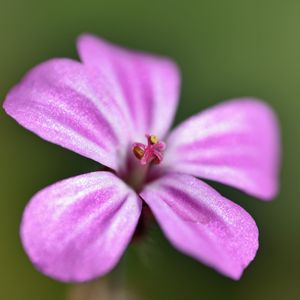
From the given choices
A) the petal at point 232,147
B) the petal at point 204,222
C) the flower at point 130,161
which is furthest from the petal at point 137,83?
the petal at point 204,222

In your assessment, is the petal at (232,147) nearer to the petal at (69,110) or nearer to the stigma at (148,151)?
the stigma at (148,151)

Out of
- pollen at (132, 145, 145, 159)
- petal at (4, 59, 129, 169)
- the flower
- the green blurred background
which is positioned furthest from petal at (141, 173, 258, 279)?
the green blurred background

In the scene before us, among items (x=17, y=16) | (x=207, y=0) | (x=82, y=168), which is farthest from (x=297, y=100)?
(x=17, y=16)

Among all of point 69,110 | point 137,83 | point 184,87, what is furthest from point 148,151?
point 184,87

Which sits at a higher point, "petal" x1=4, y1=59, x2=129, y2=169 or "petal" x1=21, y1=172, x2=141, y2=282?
"petal" x1=4, y1=59, x2=129, y2=169

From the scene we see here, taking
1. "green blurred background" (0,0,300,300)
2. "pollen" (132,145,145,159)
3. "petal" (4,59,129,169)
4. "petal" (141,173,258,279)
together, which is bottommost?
"green blurred background" (0,0,300,300)

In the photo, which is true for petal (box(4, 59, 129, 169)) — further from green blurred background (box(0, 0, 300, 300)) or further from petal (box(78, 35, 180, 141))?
green blurred background (box(0, 0, 300, 300))

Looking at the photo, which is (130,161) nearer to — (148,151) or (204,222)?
(148,151)
